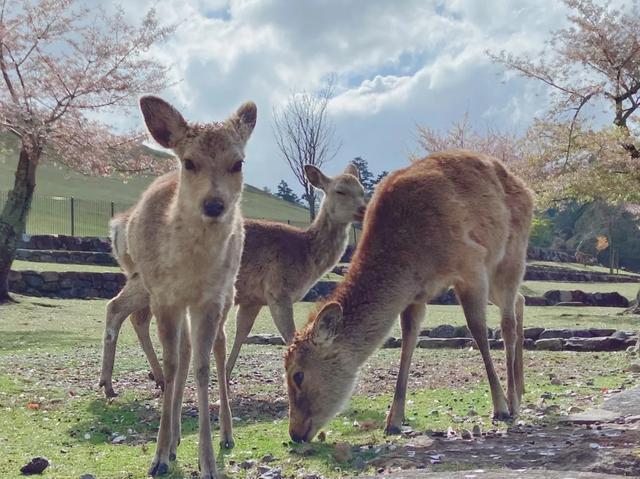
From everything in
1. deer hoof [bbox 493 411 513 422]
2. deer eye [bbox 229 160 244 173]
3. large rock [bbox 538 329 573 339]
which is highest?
deer eye [bbox 229 160 244 173]

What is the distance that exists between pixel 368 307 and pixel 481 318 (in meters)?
1.17

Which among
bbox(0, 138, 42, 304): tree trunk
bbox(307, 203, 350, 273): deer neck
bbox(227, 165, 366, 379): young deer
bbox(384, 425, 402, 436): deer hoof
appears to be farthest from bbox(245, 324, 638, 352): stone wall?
bbox(0, 138, 42, 304): tree trunk

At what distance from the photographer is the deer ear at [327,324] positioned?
5695mm

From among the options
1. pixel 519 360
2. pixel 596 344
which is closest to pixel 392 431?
pixel 519 360

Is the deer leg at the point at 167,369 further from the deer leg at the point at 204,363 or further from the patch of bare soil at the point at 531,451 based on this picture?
the patch of bare soil at the point at 531,451

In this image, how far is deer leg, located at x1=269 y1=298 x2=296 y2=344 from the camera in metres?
9.57

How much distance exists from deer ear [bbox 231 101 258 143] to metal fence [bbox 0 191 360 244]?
129 feet

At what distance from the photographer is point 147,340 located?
903cm

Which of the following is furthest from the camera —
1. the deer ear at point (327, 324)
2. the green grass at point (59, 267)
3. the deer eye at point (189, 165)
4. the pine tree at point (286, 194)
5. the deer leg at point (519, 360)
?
the pine tree at point (286, 194)

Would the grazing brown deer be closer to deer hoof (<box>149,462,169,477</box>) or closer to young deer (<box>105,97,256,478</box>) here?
young deer (<box>105,97,256,478</box>)

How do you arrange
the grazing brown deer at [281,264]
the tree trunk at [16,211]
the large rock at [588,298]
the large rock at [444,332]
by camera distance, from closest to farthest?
the grazing brown deer at [281,264], the large rock at [444,332], the tree trunk at [16,211], the large rock at [588,298]

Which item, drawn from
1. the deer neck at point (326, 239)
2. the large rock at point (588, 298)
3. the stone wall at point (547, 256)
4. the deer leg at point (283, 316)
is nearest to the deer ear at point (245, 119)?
Result: the deer leg at point (283, 316)

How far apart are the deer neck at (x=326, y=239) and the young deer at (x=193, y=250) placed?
4.72m

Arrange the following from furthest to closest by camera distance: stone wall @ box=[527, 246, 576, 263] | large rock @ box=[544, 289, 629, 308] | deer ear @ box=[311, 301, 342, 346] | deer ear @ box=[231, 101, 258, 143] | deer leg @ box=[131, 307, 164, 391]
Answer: stone wall @ box=[527, 246, 576, 263], large rock @ box=[544, 289, 629, 308], deer leg @ box=[131, 307, 164, 391], deer ear @ box=[311, 301, 342, 346], deer ear @ box=[231, 101, 258, 143]
